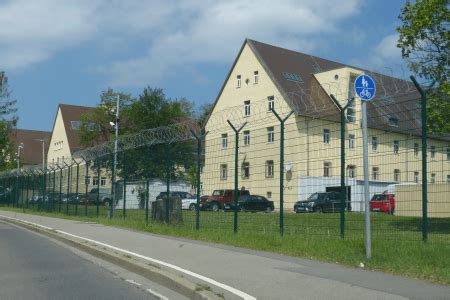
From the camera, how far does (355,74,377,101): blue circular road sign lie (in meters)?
10.2

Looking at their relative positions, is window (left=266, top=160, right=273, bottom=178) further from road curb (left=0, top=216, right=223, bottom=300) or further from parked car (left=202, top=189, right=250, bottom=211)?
road curb (left=0, top=216, right=223, bottom=300)

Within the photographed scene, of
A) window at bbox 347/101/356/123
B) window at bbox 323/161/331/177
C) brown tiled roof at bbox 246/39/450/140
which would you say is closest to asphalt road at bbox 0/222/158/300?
brown tiled roof at bbox 246/39/450/140

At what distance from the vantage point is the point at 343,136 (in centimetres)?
1313

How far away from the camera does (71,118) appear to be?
9175cm

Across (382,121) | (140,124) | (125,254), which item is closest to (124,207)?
(125,254)

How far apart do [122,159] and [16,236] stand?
6.99m

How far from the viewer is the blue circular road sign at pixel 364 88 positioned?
1016 centimetres

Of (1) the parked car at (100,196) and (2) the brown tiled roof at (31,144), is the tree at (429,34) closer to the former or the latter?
(1) the parked car at (100,196)

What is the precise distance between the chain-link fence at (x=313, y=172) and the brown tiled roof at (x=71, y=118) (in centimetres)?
6486

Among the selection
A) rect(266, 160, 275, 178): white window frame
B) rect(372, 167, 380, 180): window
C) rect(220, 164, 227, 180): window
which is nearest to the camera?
rect(372, 167, 380, 180): window

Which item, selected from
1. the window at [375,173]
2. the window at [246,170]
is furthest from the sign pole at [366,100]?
the window at [246,170]

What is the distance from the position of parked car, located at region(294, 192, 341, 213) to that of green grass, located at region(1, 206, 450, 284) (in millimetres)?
247

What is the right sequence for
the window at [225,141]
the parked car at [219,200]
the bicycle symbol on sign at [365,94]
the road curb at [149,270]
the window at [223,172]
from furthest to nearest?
1. the parked car at [219,200]
2. the window at [223,172]
3. the window at [225,141]
4. the bicycle symbol on sign at [365,94]
5. the road curb at [149,270]

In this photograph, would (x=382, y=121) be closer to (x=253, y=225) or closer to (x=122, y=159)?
(x=253, y=225)
